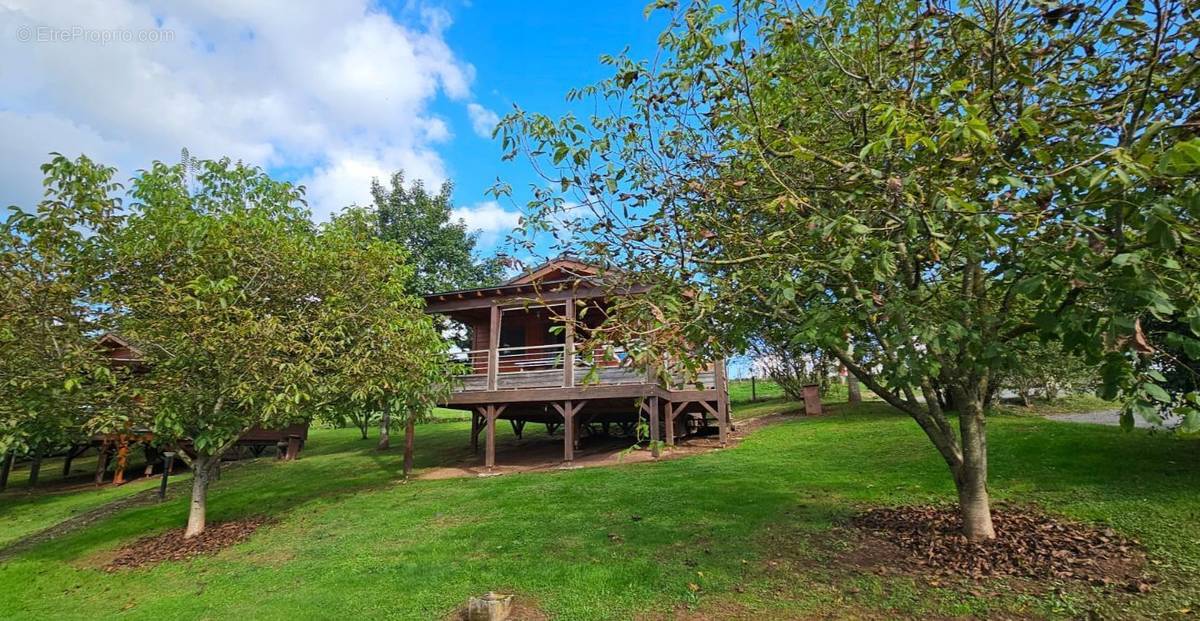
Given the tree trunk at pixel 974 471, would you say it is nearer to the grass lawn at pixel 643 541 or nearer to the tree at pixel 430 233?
the grass lawn at pixel 643 541

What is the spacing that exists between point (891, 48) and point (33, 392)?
40.6 feet

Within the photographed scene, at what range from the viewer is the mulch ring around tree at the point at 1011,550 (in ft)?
17.3

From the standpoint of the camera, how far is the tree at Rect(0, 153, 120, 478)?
8797 mm

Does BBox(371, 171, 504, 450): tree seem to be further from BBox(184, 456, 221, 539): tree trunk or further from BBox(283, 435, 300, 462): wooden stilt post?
BBox(184, 456, 221, 539): tree trunk

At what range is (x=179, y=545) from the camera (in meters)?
10.2

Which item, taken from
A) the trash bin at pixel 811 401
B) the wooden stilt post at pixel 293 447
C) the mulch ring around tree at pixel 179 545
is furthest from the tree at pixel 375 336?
the trash bin at pixel 811 401

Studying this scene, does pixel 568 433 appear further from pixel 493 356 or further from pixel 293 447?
pixel 293 447

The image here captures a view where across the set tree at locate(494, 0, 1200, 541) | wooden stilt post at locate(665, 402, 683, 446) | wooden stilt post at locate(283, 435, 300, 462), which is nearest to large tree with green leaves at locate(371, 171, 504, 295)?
wooden stilt post at locate(283, 435, 300, 462)

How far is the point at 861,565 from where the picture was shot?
19.6ft

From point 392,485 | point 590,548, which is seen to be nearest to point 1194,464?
point 590,548

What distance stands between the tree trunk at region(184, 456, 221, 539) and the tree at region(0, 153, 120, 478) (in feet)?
6.02

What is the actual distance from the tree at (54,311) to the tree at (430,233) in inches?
802

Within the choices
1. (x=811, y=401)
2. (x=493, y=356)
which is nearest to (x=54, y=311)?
(x=493, y=356)

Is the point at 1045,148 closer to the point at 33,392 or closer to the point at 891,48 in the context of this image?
the point at 891,48
